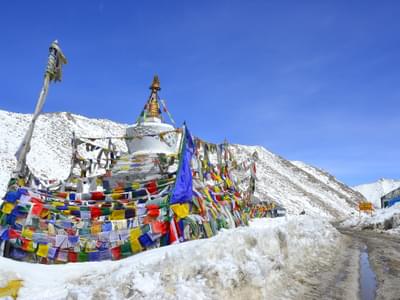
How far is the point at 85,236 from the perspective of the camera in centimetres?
942

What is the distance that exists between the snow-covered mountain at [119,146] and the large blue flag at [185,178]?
21130 mm

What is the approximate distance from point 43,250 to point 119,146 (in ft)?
177

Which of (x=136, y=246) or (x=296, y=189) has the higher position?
(x=296, y=189)

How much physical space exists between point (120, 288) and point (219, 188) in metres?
10.1

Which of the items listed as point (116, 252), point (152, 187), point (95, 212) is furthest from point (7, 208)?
point (152, 187)

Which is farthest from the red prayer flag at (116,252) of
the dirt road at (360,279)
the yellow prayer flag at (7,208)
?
the dirt road at (360,279)

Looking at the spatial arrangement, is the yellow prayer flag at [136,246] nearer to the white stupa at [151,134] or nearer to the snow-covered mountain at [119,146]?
the white stupa at [151,134]

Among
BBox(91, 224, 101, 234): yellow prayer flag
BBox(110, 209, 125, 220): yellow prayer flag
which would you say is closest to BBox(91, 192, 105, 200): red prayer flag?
BBox(110, 209, 125, 220): yellow prayer flag

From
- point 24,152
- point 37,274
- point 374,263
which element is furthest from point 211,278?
point 374,263

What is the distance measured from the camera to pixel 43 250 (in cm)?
924

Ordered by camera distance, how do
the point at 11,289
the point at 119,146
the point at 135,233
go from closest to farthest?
the point at 11,289 → the point at 135,233 → the point at 119,146

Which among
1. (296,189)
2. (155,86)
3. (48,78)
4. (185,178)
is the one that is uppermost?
(296,189)

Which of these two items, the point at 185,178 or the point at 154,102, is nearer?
the point at 185,178

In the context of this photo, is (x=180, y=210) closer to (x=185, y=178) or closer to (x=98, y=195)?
(x=185, y=178)
